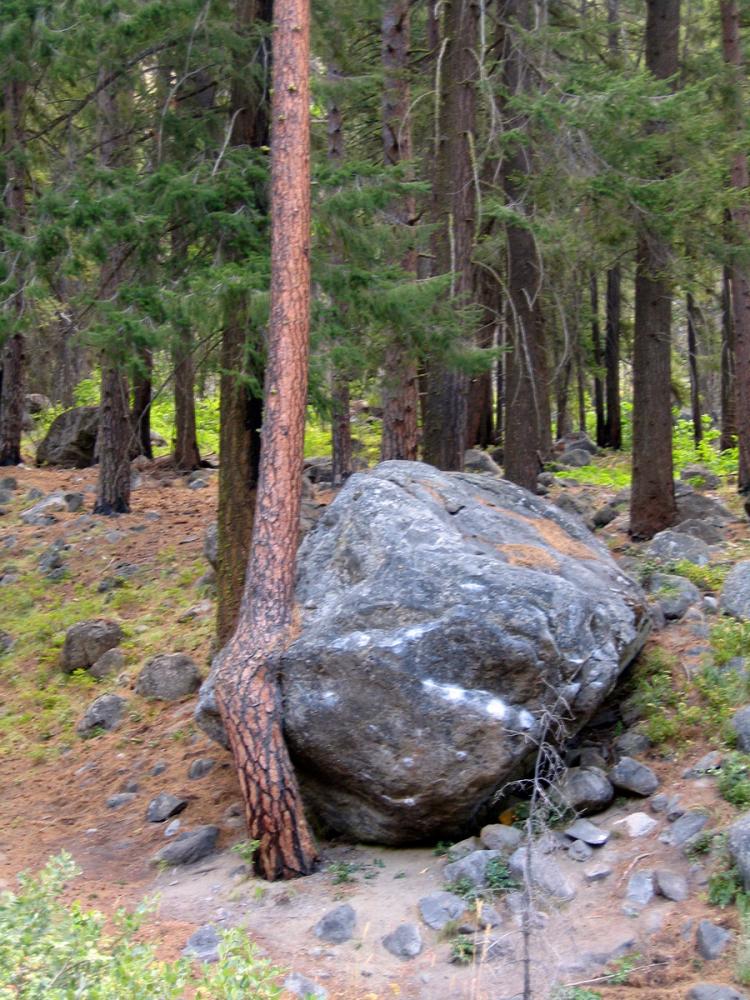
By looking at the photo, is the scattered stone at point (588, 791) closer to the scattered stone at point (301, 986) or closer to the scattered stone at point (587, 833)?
the scattered stone at point (587, 833)

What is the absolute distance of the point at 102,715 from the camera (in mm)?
11727

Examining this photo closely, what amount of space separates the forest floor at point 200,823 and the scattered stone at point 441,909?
0.28ft

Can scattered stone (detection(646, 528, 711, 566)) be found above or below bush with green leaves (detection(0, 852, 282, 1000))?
above

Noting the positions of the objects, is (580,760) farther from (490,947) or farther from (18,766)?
(18,766)

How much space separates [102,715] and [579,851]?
610cm

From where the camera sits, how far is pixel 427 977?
6645mm

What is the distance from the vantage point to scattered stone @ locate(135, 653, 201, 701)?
1184 centimetres

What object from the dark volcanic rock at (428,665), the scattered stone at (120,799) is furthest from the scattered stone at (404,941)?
the scattered stone at (120,799)

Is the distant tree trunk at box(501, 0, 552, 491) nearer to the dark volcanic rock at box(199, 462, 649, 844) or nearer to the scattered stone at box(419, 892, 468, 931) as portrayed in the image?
the dark volcanic rock at box(199, 462, 649, 844)

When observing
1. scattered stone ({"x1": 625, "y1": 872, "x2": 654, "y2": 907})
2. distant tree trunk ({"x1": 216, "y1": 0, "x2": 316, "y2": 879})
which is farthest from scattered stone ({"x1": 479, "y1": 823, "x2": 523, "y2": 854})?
distant tree trunk ({"x1": 216, "y1": 0, "x2": 316, "y2": 879})

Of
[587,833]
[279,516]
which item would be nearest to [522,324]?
[279,516]

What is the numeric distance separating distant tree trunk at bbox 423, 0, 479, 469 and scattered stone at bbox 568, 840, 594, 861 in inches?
199

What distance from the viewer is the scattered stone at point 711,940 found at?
623 centimetres

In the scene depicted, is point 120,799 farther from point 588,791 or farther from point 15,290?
point 15,290
